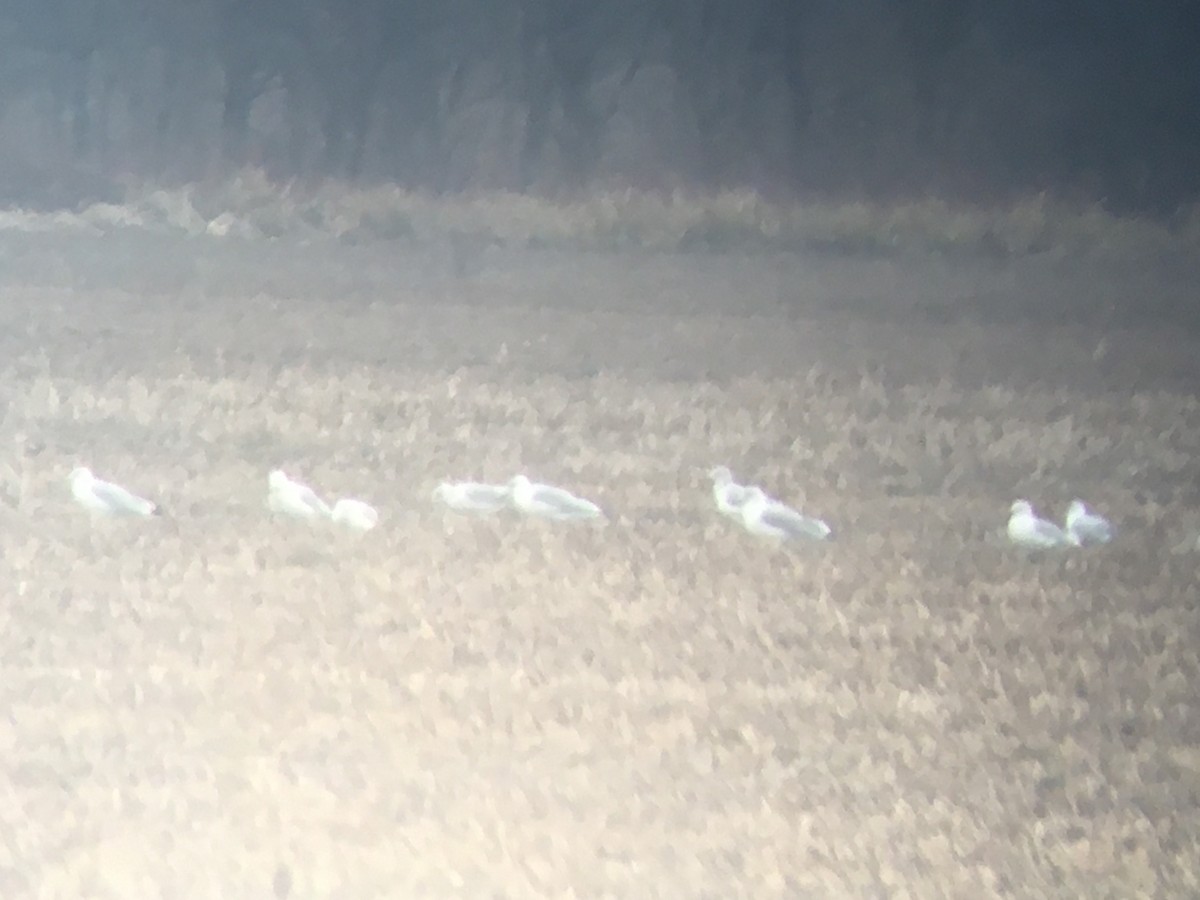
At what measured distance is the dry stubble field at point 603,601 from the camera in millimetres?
646

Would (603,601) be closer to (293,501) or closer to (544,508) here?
(544,508)

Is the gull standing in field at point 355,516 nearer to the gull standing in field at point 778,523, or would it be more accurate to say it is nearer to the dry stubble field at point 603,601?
the dry stubble field at point 603,601

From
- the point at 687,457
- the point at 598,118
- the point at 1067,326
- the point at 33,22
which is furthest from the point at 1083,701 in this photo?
the point at 33,22

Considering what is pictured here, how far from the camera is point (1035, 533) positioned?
88 cm

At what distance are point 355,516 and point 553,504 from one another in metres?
0.15

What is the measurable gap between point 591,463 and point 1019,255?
625 millimetres

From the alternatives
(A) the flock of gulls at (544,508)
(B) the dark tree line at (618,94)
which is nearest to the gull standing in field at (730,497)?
(A) the flock of gulls at (544,508)

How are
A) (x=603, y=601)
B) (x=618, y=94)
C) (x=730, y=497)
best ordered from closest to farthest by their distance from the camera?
(x=603, y=601), (x=730, y=497), (x=618, y=94)

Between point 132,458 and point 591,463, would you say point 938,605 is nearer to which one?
point 591,463

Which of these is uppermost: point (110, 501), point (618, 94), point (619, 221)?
point (618, 94)

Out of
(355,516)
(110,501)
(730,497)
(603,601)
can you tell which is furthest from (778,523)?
(110,501)

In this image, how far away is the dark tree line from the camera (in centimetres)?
132

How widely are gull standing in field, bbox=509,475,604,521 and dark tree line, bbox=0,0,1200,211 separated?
0.58m

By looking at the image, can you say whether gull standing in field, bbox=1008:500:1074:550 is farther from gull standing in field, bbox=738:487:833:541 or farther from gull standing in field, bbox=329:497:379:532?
gull standing in field, bbox=329:497:379:532
